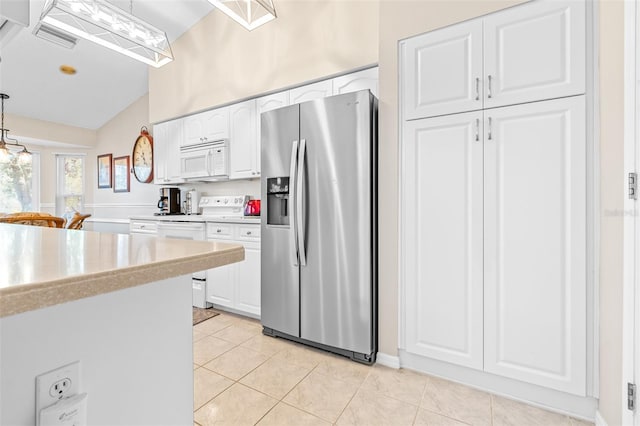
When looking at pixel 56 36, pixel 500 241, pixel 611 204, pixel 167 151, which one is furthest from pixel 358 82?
pixel 56 36

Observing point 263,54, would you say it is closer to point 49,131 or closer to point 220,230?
point 220,230

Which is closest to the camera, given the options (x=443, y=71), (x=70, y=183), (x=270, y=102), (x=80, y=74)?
(x=443, y=71)

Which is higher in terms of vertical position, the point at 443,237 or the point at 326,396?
the point at 443,237

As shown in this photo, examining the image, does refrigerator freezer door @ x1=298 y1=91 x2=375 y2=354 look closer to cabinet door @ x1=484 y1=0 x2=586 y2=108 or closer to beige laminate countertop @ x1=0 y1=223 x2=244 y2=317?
cabinet door @ x1=484 y1=0 x2=586 y2=108

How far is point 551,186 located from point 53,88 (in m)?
6.11

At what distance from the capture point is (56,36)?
3621 millimetres

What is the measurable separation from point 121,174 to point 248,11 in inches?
158

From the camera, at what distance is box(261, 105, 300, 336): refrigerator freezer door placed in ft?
7.88

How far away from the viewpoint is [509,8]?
1.73 metres

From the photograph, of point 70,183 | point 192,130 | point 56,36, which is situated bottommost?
point 70,183

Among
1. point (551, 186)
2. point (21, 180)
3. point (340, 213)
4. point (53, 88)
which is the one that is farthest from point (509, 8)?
point (21, 180)

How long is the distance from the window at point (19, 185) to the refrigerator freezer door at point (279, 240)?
5.13 meters

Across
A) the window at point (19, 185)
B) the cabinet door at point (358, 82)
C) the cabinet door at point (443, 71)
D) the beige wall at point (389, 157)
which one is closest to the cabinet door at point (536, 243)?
the cabinet door at point (443, 71)

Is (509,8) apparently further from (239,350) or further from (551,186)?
(239,350)
